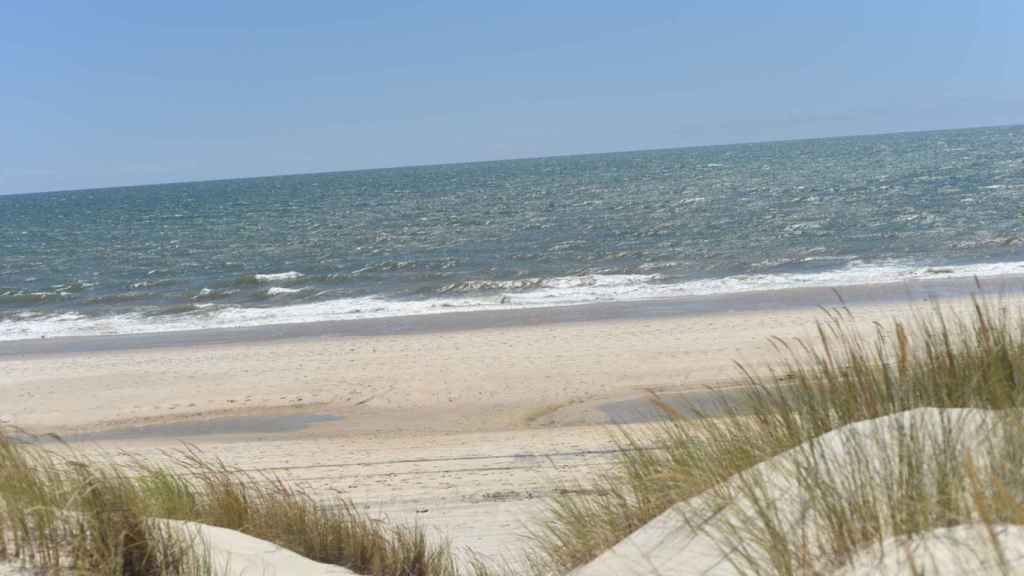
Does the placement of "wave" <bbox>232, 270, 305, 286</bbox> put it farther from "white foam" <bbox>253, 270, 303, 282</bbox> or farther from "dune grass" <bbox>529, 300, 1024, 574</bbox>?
"dune grass" <bbox>529, 300, 1024, 574</bbox>

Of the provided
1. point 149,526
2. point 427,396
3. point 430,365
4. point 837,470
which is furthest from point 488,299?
point 837,470

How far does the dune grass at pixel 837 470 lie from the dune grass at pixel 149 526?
0.96 meters

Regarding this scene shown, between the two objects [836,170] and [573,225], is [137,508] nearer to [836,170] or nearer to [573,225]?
[573,225]

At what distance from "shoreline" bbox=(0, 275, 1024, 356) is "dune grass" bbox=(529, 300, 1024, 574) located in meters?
13.3

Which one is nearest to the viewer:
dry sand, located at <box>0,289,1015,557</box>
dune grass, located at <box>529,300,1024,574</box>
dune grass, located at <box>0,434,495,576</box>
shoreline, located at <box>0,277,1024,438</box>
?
dune grass, located at <box>529,300,1024,574</box>

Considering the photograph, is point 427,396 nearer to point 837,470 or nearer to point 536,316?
point 536,316

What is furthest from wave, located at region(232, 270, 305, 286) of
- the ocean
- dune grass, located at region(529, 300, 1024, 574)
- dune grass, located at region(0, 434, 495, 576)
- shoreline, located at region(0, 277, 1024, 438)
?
dune grass, located at region(529, 300, 1024, 574)

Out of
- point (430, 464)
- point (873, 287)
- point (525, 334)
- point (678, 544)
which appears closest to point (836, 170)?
point (873, 287)

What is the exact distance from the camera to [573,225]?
4041 cm

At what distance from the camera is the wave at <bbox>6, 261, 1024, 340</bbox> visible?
2145cm

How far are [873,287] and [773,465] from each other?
57.9 feet

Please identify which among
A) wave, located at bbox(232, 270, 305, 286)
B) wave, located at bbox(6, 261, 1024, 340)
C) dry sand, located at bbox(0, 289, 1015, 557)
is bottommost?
wave, located at bbox(6, 261, 1024, 340)

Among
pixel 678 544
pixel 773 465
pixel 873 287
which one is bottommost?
pixel 873 287

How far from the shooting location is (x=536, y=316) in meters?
19.5
